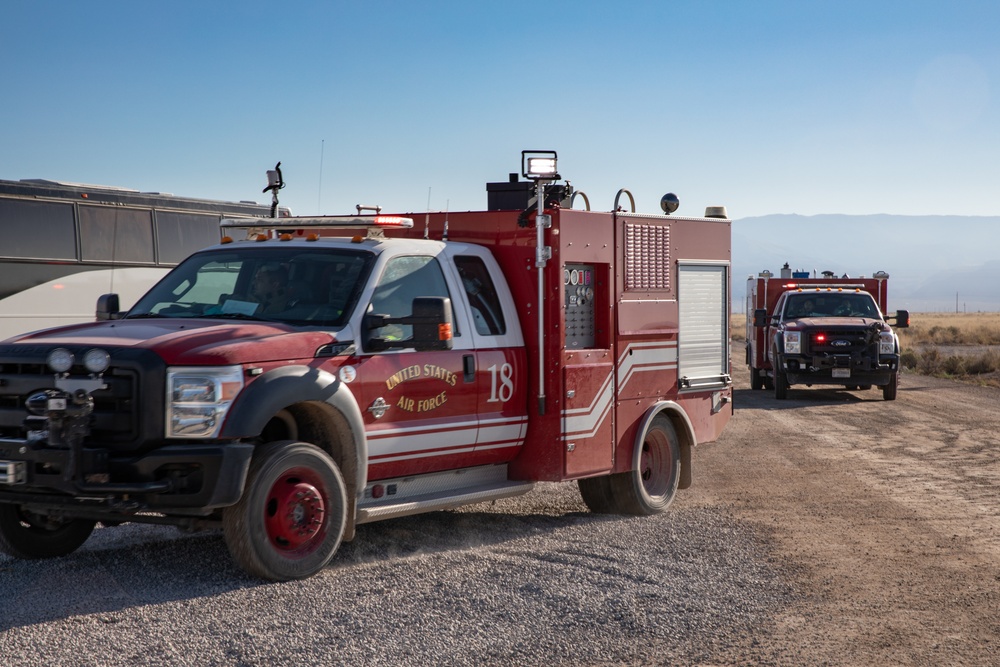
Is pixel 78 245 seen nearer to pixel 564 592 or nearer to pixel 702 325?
pixel 702 325

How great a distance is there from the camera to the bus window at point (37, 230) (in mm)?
16062

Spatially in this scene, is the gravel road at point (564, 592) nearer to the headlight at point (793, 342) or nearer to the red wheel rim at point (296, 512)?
the red wheel rim at point (296, 512)

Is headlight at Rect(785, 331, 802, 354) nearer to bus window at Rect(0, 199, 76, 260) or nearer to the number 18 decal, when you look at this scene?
bus window at Rect(0, 199, 76, 260)

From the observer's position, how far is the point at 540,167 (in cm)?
888

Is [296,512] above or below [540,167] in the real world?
below

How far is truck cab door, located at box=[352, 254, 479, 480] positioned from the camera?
24.9 feet

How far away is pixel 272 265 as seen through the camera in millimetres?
8031

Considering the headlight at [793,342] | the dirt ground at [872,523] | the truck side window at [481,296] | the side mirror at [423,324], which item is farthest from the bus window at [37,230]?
the headlight at [793,342]

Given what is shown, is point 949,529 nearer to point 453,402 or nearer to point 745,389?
point 453,402

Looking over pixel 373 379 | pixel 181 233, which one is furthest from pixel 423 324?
pixel 181 233

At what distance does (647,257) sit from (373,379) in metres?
3.21

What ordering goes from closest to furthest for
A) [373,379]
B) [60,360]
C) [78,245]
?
[60,360], [373,379], [78,245]

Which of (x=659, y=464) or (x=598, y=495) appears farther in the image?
(x=659, y=464)

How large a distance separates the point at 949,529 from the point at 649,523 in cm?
224
